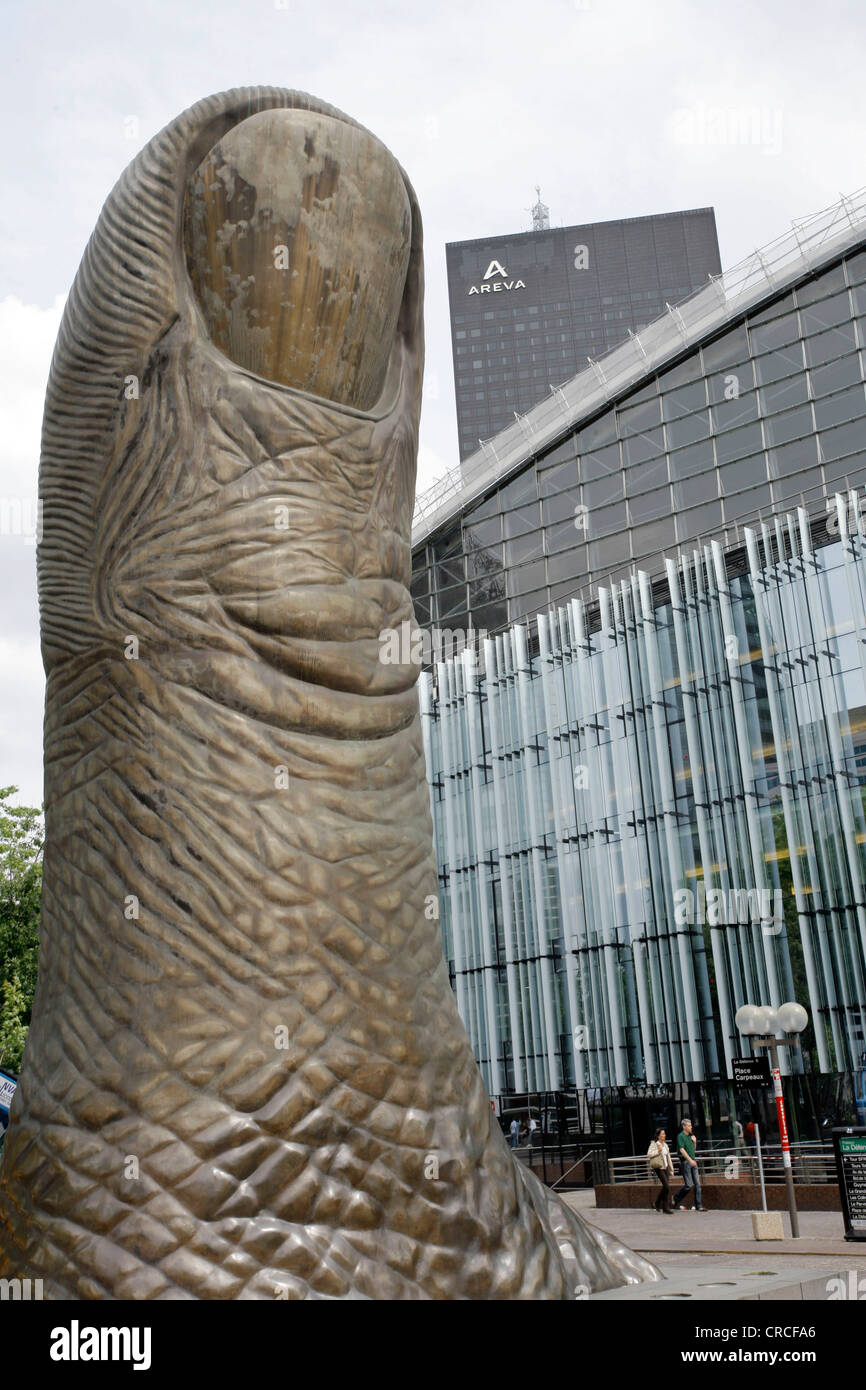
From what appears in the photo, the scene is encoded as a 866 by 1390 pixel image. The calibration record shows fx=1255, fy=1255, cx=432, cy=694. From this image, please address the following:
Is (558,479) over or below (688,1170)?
over

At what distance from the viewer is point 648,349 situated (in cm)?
3672

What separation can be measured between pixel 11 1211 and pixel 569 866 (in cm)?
2838

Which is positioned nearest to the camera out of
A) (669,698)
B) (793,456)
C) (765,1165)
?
(765,1165)

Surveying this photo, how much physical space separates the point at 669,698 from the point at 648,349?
39.7ft

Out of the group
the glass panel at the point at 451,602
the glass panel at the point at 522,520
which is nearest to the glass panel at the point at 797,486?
the glass panel at the point at 522,520

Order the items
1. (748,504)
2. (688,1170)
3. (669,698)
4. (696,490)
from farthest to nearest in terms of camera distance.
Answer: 1. (696,490)
2. (748,504)
3. (669,698)
4. (688,1170)

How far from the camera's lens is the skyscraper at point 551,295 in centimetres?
10212

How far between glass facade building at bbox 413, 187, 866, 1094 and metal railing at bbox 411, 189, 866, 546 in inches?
3.0

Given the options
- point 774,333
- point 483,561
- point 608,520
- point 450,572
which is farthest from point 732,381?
A: point 450,572

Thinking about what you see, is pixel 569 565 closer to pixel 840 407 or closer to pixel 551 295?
pixel 840 407

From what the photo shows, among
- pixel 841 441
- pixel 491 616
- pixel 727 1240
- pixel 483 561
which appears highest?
pixel 483 561

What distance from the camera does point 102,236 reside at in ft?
14.3

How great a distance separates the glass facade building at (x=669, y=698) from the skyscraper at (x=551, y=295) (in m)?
65.7
